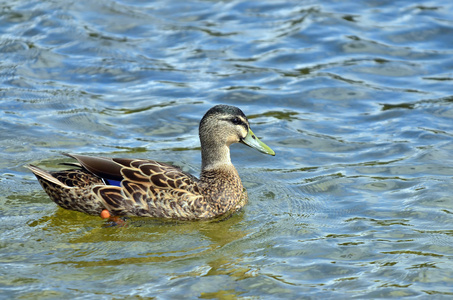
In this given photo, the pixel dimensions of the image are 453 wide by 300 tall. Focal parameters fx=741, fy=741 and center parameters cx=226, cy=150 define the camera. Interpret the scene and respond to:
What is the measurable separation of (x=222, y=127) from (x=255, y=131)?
2517mm

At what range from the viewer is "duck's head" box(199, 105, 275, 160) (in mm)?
9680

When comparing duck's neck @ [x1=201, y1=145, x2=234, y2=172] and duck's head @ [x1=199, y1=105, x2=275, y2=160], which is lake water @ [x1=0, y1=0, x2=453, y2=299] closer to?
duck's neck @ [x1=201, y1=145, x2=234, y2=172]

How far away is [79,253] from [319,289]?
2643 mm

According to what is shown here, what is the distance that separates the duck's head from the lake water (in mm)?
879

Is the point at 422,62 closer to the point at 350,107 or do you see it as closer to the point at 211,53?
the point at 350,107

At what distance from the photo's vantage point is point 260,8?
17.5 meters

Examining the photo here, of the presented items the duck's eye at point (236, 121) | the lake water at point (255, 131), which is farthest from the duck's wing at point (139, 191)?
the duck's eye at point (236, 121)

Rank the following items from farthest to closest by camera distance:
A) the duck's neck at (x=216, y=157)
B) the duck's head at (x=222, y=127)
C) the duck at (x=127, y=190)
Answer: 1. the duck's neck at (x=216, y=157)
2. the duck's head at (x=222, y=127)
3. the duck at (x=127, y=190)

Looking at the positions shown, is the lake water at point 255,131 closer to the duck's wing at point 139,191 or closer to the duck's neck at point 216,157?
the duck's wing at point 139,191

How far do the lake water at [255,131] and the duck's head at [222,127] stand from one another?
0.88m

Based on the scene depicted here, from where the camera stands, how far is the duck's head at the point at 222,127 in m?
9.68

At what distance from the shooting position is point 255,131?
12.2m

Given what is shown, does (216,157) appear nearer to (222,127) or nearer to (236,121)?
(222,127)

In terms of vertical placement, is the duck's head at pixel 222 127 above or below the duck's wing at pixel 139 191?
above
